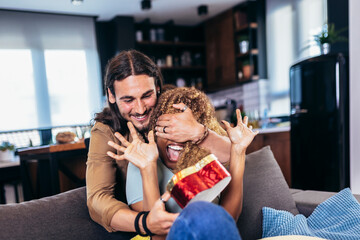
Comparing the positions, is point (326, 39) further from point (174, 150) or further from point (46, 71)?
point (46, 71)

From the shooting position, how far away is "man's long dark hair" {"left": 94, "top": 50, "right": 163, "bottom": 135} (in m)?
1.25

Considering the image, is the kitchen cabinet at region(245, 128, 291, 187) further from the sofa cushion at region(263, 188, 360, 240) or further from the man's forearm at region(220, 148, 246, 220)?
the man's forearm at region(220, 148, 246, 220)

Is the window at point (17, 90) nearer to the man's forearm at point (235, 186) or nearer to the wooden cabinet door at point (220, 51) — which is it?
the wooden cabinet door at point (220, 51)

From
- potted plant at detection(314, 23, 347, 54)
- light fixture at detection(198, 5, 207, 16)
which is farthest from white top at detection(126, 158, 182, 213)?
light fixture at detection(198, 5, 207, 16)

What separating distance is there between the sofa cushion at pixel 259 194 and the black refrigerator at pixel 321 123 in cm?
142

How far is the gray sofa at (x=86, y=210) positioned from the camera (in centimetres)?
94

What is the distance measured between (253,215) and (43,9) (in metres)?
4.55

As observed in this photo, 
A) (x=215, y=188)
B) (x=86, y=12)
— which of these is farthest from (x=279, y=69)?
(x=215, y=188)

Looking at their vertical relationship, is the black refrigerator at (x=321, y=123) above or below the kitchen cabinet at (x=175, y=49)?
below

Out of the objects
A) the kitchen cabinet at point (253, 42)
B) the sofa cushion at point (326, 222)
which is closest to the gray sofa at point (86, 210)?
the sofa cushion at point (326, 222)

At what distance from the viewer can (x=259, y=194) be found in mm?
1255

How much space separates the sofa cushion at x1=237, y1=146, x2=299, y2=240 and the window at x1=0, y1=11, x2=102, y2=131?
4072 millimetres

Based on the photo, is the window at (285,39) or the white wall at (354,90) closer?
the white wall at (354,90)

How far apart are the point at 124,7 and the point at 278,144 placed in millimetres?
3035
